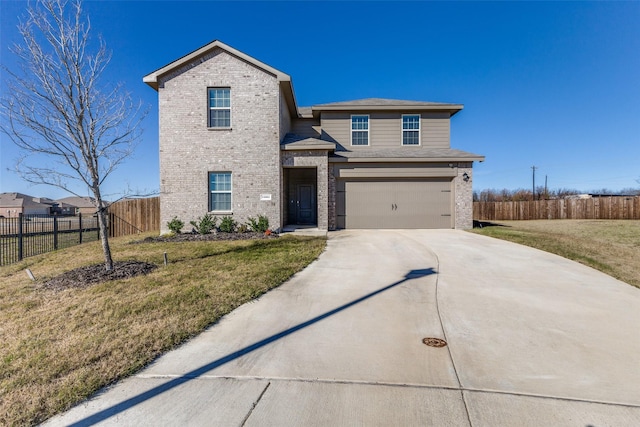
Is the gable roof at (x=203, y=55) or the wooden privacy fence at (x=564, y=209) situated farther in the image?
the wooden privacy fence at (x=564, y=209)

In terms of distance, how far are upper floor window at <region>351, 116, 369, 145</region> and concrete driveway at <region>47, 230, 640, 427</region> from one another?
10579mm

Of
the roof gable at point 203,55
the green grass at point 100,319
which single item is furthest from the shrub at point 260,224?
the roof gable at point 203,55

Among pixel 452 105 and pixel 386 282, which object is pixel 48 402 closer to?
pixel 386 282

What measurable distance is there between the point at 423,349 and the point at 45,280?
7342mm

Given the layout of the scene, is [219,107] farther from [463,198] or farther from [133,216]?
[463,198]

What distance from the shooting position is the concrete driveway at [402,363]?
2.32 metres

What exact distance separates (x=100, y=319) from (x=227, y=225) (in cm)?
813

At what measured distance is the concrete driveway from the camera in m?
2.32

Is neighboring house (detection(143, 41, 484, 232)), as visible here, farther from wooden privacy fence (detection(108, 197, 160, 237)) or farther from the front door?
wooden privacy fence (detection(108, 197, 160, 237))

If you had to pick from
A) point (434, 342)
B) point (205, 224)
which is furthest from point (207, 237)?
point (434, 342)

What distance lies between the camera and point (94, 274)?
6297mm

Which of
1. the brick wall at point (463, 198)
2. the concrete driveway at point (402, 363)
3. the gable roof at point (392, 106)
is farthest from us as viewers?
the gable roof at point (392, 106)

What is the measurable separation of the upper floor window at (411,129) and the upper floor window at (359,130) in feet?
6.09

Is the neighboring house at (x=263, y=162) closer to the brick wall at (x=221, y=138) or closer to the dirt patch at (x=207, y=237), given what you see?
the brick wall at (x=221, y=138)
